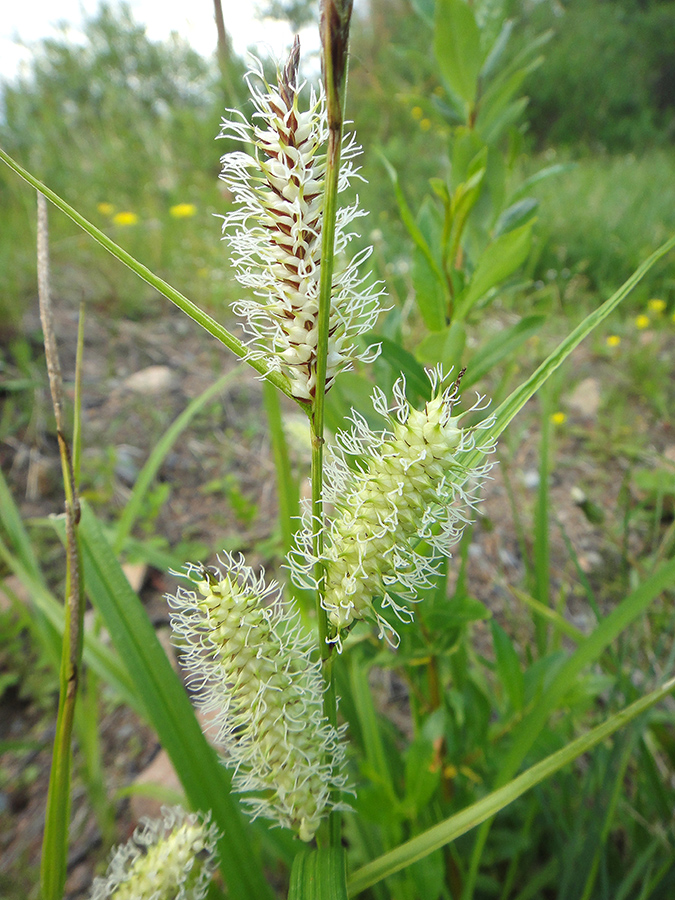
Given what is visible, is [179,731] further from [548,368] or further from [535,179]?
[535,179]

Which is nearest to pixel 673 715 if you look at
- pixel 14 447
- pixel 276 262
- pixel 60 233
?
pixel 276 262

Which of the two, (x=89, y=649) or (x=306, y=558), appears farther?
(x=89, y=649)

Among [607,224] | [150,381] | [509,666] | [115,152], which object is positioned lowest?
[509,666]

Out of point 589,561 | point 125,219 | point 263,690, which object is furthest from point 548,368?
point 125,219

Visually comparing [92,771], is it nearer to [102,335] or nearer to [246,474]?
[246,474]

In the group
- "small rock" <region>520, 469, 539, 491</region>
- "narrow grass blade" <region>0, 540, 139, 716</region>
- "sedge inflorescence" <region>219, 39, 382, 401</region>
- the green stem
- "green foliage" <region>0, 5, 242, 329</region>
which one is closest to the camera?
the green stem

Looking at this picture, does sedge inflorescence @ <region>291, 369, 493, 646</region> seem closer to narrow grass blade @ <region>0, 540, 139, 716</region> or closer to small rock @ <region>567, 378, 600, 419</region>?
narrow grass blade @ <region>0, 540, 139, 716</region>

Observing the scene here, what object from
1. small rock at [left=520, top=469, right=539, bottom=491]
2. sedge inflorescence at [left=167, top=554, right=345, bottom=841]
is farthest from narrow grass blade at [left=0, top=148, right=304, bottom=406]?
small rock at [left=520, top=469, right=539, bottom=491]
